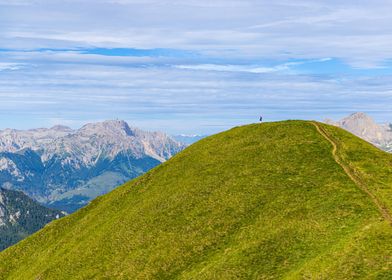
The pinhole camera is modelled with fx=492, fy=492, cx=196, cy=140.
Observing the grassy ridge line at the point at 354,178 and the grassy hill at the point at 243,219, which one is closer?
the grassy hill at the point at 243,219

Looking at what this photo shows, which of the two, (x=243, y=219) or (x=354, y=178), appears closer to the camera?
(x=243, y=219)

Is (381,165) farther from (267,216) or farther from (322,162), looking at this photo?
(267,216)

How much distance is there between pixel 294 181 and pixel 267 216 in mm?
11146

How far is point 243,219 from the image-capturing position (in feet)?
252

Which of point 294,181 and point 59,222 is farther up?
point 294,181

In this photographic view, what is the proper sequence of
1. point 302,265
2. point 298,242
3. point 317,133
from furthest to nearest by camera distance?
point 317,133 < point 298,242 < point 302,265

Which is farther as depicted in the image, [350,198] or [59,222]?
[59,222]

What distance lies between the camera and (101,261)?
81.1m

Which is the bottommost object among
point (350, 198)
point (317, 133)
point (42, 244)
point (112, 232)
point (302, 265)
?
point (42, 244)

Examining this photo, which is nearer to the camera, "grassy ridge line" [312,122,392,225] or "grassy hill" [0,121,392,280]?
"grassy hill" [0,121,392,280]

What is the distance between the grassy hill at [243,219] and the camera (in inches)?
2391

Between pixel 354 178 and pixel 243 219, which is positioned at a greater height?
pixel 354 178

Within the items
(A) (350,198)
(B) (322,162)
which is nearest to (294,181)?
(B) (322,162)

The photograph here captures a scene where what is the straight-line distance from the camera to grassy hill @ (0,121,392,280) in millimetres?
60719
